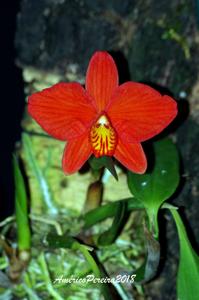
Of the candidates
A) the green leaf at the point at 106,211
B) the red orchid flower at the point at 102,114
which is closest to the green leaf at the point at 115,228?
the green leaf at the point at 106,211

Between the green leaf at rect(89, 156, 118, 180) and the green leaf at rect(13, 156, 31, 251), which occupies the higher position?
the green leaf at rect(89, 156, 118, 180)

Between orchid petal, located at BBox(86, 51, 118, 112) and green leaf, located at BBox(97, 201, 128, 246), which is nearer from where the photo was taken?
orchid petal, located at BBox(86, 51, 118, 112)

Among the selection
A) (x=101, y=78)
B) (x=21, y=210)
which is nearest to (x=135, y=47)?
(x=101, y=78)

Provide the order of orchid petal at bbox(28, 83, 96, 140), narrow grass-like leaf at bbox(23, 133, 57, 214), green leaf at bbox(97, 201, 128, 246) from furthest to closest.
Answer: narrow grass-like leaf at bbox(23, 133, 57, 214) → green leaf at bbox(97, 201, 128, 246) → orchid petal at bbox(28, 83, 96, 140)

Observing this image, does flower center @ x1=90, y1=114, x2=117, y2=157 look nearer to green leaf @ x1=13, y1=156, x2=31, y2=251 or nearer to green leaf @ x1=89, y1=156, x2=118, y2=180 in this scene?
green leaf @ x1=89, y1=156, x2=118, y2=180

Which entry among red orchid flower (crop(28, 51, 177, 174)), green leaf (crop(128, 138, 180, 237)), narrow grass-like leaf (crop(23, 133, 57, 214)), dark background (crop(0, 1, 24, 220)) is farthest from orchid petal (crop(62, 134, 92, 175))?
dark background (crop(0, 1, 24, 220))

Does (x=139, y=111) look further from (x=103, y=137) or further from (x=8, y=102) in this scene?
(x=8, y=102)

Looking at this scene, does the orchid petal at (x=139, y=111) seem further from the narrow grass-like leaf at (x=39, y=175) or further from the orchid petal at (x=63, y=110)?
the narrow grass-like leaf at (x=39, y=175)
